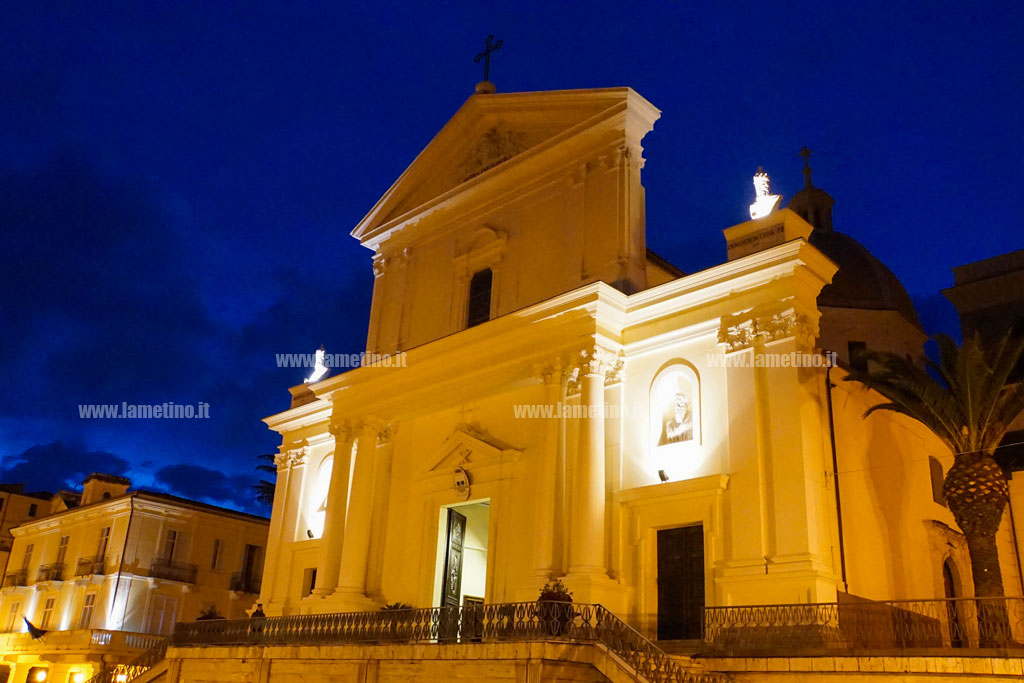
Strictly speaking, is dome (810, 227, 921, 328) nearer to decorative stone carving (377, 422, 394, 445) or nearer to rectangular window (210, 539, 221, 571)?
decorative stone carving (377, 422, 394, 445)

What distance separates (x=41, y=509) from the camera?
4953 cm

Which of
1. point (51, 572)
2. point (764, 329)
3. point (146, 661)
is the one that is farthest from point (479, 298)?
point (51, 572)

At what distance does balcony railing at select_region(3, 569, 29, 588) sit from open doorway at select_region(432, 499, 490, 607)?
26.5 meters

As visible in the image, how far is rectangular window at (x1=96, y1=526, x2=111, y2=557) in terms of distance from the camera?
35.5m

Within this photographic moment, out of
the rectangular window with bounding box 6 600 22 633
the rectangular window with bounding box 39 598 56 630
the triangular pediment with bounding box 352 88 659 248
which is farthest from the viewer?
the rectangular window with bounding box 6 600 22 633

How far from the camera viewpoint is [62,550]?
3831cm

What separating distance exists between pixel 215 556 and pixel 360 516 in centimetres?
1781

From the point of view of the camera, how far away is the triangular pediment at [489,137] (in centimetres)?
2100

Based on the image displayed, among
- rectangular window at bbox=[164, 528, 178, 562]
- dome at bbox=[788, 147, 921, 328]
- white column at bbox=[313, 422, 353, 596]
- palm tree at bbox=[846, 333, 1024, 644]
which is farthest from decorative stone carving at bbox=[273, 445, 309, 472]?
palm tree at bbox=[846, 333, 1024, 644]

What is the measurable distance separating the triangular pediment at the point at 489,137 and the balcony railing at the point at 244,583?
667 inches

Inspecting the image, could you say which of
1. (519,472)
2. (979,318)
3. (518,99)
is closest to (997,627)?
(519,472)

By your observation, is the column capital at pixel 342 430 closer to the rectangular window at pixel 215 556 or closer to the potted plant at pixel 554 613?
the potted plant at pixel 554 613

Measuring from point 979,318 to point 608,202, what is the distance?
15789mm

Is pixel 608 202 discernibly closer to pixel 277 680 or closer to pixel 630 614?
pixel 630 614
